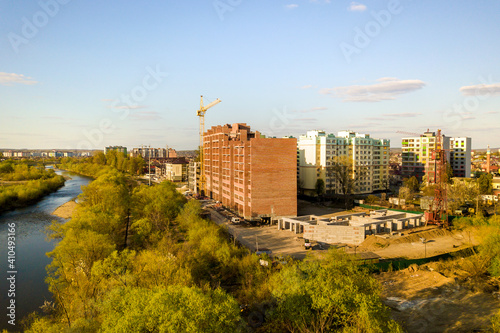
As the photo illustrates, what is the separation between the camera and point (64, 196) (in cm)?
4312

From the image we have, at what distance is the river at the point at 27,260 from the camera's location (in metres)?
14.0

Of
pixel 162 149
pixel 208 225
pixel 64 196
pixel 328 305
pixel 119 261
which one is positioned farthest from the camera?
pixel 162 149

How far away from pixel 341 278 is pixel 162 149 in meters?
149

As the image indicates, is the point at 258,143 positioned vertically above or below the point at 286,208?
above

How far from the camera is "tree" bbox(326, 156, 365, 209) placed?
124 ft

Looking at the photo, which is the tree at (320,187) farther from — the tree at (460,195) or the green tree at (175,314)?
the green tree at (175,314)

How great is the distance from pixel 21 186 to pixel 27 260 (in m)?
26.4

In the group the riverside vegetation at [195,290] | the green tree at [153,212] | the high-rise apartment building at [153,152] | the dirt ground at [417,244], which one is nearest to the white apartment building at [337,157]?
the dirt ground at [417,244]

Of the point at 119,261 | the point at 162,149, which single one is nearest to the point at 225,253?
the point at 119,261

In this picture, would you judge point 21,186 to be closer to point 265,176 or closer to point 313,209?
point 265,176

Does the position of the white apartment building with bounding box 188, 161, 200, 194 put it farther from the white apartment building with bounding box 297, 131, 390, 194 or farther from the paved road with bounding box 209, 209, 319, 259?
the paved road with bounding box 209, 209, 319, 259

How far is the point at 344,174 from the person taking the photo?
125 feet

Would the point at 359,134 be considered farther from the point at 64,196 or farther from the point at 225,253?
the point at 64,196

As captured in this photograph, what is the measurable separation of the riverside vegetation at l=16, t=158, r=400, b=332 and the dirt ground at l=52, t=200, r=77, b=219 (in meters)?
13.0
